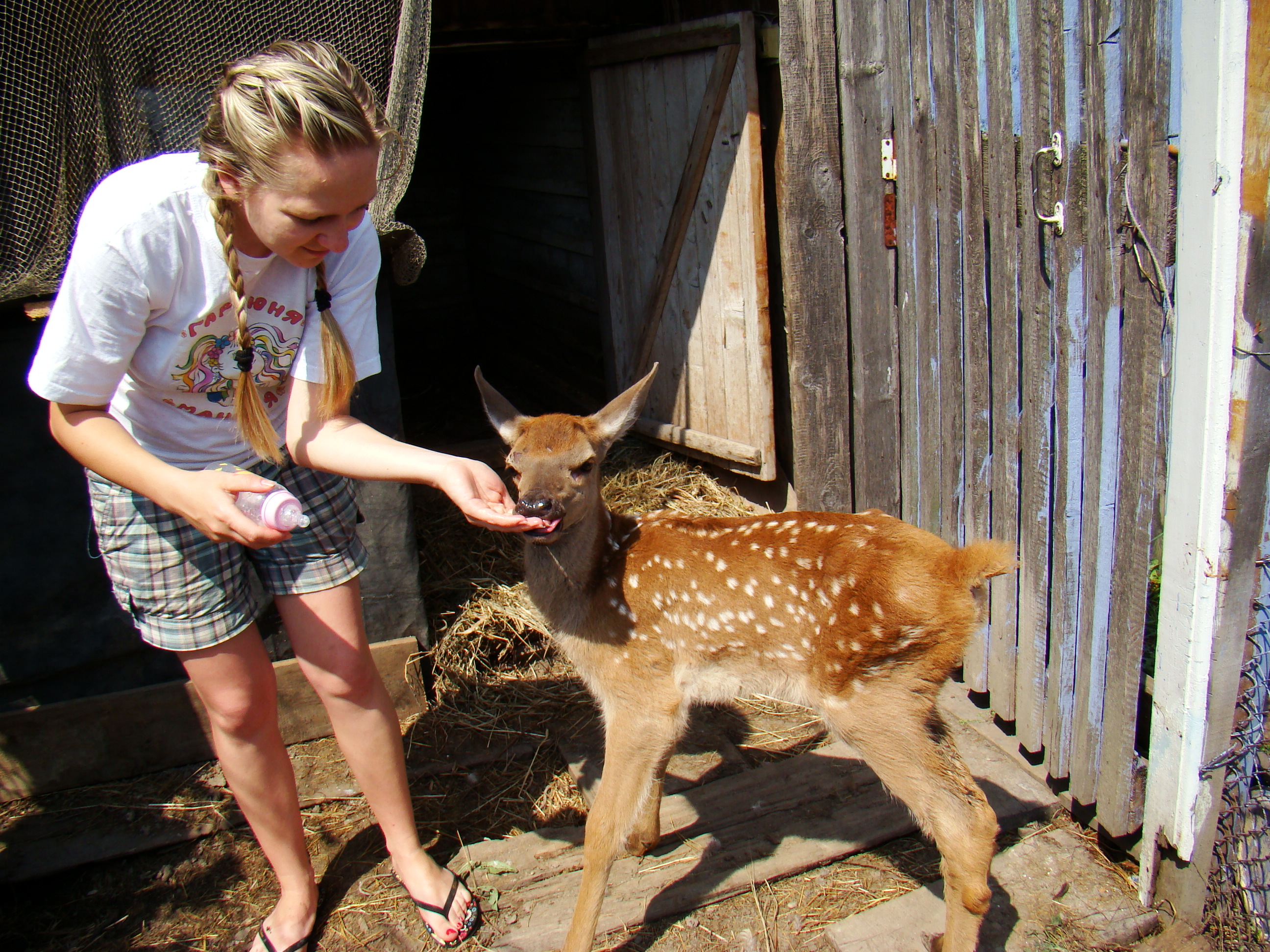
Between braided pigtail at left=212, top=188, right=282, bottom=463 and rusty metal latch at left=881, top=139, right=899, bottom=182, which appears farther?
rusty metal latch at left=881, top=139, right=899, bottom=182

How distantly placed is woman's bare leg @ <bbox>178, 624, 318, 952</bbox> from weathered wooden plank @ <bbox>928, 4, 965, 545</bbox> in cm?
245

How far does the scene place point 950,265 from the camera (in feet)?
10.6

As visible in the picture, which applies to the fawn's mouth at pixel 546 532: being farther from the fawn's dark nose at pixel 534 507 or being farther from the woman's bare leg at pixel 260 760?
the woman's bare leg at pixel 260 760

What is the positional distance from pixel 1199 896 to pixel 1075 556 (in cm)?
→ 100

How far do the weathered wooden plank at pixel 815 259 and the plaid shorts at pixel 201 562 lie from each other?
7.01ft

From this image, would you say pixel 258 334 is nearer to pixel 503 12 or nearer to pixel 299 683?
pixel 299 683

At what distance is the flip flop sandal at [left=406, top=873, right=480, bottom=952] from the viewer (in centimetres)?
267

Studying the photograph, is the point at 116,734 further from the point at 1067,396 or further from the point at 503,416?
the point at 1067,396

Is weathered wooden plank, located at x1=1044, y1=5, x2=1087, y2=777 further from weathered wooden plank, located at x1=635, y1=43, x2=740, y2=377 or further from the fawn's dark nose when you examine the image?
weathered wooden plank, located at x1=635, y1=43, x2=740, y2=377

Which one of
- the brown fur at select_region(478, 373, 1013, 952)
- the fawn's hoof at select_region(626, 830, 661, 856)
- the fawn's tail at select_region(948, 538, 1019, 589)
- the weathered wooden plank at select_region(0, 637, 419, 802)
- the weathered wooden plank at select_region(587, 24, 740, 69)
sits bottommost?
the fawn's hoof at select_region(626, 830, 661, 856)

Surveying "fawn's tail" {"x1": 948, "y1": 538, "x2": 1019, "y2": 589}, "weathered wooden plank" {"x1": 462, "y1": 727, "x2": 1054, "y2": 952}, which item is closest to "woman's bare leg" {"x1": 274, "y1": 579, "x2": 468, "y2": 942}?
"weathered wooden plank" {"x1": 462, "y1": 727, "x2": 1054, "y2": 952}

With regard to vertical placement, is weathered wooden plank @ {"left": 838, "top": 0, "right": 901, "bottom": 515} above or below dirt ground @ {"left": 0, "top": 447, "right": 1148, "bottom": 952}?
above

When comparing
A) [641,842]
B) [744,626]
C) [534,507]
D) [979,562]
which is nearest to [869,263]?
[979,562]

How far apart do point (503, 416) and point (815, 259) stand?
1528 millimetres
